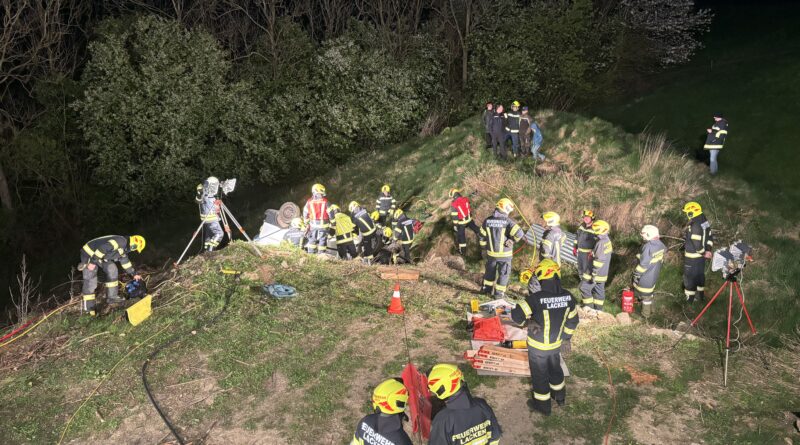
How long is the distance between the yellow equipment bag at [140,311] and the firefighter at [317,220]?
514cm

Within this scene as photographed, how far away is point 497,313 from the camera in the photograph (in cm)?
1158

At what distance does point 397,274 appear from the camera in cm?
1361

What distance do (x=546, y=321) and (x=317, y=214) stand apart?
8.91 m

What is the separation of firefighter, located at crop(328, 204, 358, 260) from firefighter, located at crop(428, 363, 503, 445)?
9655mm

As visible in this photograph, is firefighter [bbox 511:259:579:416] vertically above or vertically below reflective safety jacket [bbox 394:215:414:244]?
above

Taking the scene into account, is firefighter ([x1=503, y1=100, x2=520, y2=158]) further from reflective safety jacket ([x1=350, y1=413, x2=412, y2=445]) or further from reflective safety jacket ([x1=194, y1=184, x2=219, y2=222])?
reflective safety jacket ([x1=350, y1=413, x2=412, y2=445])

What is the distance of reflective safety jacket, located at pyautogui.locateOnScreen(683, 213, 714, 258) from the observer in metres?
13.0

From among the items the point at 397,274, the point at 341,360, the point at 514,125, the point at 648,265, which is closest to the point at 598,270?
the point at 648,265

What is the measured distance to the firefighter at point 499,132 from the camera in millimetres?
19859

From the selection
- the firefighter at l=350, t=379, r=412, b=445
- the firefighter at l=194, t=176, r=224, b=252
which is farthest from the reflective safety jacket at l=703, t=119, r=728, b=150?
the firefighter at l=350, t=379, r=412, b=445

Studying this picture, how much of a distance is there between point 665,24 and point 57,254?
30692 millimetres

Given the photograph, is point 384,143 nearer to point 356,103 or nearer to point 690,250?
point 356,103

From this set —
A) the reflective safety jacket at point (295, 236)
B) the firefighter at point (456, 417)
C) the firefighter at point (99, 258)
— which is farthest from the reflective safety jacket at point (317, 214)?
the firefighter at point (456, 417)

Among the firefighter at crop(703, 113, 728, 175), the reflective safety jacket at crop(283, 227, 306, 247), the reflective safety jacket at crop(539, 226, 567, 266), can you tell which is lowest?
the reflective safety jacket at crop(283, 227, 306, 247)
